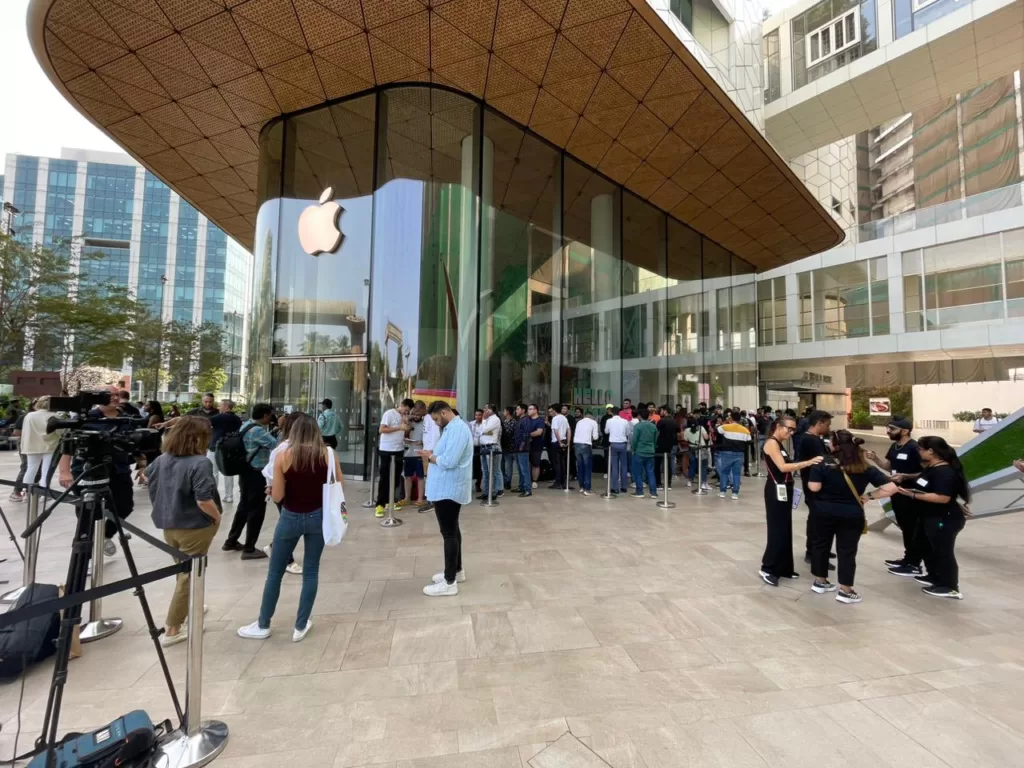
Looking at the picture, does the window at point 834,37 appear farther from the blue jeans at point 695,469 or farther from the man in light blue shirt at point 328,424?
the man in light blue shirt at point 328,424

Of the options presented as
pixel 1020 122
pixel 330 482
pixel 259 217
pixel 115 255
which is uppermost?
pixel 115 255

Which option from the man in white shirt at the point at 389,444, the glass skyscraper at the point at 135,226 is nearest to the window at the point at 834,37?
the man in white shirt at the point at 389,444

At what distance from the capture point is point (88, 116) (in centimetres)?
1132

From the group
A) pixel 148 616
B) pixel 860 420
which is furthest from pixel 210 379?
pixel 860 420

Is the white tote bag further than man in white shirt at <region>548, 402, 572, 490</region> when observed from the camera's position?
No

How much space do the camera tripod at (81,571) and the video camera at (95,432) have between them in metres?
0.09

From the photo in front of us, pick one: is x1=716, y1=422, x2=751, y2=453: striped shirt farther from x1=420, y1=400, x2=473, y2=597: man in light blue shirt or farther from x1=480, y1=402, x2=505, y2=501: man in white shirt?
x1=420, y1=400, x2=473, y2=597: man in light blue shirt

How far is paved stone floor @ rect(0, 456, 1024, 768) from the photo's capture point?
254 cm

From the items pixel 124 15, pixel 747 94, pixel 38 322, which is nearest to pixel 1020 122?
pixel 747 94

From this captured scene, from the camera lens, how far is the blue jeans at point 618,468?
998cm

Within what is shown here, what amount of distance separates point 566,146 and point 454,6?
5.41m

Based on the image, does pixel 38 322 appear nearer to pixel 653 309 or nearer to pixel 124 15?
pixel 124 15

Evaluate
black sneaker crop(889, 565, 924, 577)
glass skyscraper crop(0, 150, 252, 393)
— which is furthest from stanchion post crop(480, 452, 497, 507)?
glass skyscraper crop(0, 150, 252, 393)

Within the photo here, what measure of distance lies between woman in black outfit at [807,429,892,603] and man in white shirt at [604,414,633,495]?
521 centimetres
